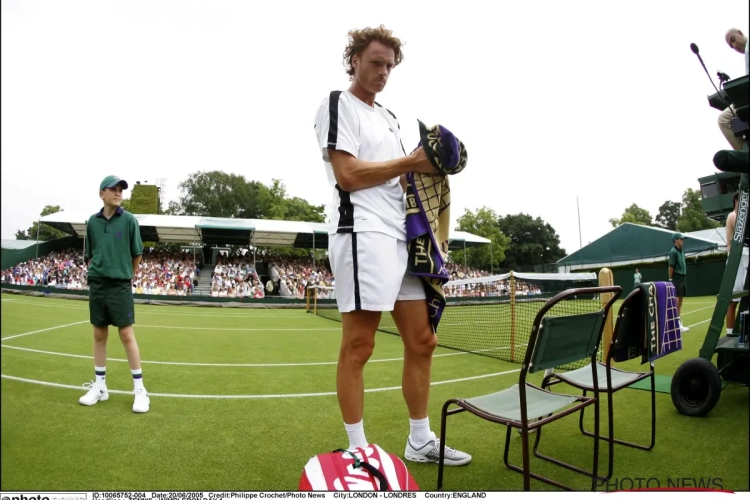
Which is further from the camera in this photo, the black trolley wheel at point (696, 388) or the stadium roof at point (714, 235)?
the black trolley wheel at point (696, 388)

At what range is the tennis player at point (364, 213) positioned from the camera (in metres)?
1.20

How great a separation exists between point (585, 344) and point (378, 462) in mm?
703

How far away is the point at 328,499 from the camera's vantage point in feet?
3.41

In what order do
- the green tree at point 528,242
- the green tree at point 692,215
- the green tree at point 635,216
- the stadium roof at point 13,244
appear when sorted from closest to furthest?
the stadium roof at point 13,244
the green tree at point 692,215
the green tree at point 635,216
the green tree at point 528,242

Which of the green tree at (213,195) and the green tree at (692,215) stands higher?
the green tree at (213,195)

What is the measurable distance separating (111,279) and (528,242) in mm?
2607

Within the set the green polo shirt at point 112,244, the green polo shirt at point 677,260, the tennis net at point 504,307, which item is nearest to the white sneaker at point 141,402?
the green polo shirt at point 112,244

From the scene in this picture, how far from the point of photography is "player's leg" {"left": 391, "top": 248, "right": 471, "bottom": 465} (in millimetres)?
1377

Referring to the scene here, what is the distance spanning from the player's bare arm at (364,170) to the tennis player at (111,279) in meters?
1.35

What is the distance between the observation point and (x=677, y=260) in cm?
264

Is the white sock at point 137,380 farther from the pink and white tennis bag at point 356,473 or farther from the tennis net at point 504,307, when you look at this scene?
the tennis net at point 504,307

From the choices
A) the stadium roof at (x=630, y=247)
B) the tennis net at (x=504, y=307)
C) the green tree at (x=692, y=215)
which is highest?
the green tree at (x=692, y=215)

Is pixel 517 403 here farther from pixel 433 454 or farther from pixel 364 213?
pixel 364 213

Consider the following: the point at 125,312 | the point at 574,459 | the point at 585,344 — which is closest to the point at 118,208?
the point at 125,312
